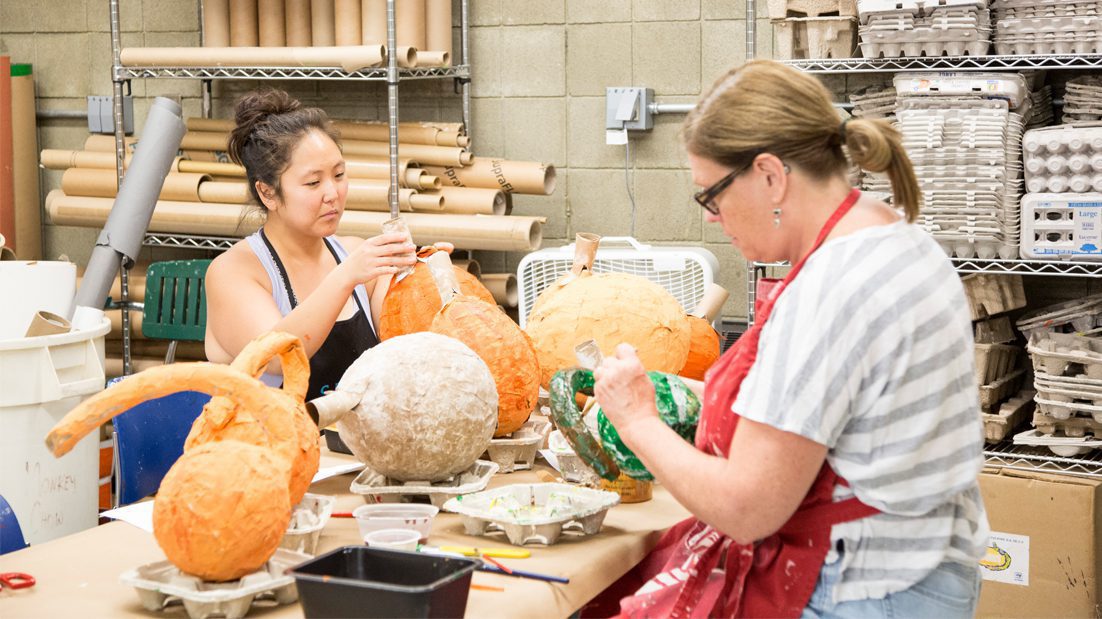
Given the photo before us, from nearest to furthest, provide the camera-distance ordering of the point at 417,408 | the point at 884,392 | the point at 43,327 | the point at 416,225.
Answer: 1. the point at 884,392
2. the point at 417,408
3. the point at 43,327
4. the point at 416,225

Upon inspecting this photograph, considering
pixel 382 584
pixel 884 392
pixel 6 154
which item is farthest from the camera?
pixel 6 154

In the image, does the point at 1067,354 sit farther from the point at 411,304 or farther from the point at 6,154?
the point at 6,154

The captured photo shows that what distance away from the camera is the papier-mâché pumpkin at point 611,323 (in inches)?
80.5

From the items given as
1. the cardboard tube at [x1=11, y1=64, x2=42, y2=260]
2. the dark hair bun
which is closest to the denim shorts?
the dark hair bun

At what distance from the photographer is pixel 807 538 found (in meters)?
1.40

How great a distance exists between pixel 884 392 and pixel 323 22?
3.05 metres

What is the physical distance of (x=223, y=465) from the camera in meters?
1.34

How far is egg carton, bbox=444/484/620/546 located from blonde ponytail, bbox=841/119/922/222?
61cm

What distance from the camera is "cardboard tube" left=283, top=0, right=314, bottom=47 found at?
156 inches

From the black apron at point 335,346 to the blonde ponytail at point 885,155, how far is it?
141 centimetres

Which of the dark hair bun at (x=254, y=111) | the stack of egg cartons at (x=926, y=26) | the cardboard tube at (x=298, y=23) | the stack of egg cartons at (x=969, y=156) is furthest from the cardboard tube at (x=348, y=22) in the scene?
the stack of egg cartons at (x=969, y=156)

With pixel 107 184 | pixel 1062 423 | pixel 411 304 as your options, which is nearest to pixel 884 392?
pixel 411 304

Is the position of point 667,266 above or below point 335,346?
above

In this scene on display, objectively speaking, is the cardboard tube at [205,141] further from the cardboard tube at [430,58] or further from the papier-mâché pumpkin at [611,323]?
the papier-mâché pumpkin at [611,323]
